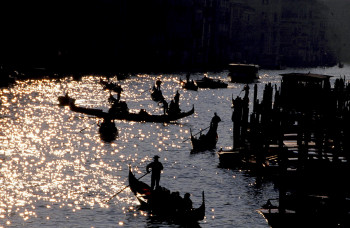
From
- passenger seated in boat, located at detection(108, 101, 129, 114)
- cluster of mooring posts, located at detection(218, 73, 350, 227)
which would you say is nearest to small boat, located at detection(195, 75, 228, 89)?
passenger seated in boat, located at detection(108, 101, 129, 114)

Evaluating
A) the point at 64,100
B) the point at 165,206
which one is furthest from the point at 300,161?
the point at 64,100

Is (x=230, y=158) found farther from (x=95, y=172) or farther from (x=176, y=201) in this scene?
(x=176, y=201)

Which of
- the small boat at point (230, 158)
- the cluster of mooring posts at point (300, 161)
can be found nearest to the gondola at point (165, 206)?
the cluster of mooring posts at point (300, 161)

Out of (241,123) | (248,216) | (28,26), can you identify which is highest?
(28,26)

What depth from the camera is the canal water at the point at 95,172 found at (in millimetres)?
33406

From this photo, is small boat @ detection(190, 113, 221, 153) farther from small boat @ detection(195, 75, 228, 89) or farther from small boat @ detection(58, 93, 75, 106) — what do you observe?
small boat @ detection(195, 75, 228, 89)

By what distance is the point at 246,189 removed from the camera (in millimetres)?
39719

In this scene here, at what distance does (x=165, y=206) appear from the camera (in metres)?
31.8

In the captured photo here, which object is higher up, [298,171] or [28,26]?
[28,26]

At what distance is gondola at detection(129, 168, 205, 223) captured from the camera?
30516mm

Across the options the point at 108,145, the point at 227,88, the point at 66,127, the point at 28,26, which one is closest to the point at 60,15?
the point at 28,26

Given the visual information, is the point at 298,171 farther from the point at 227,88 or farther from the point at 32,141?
the point at 227,88

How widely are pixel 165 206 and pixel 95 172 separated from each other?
12.2m

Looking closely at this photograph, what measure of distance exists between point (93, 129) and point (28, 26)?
79.8m
